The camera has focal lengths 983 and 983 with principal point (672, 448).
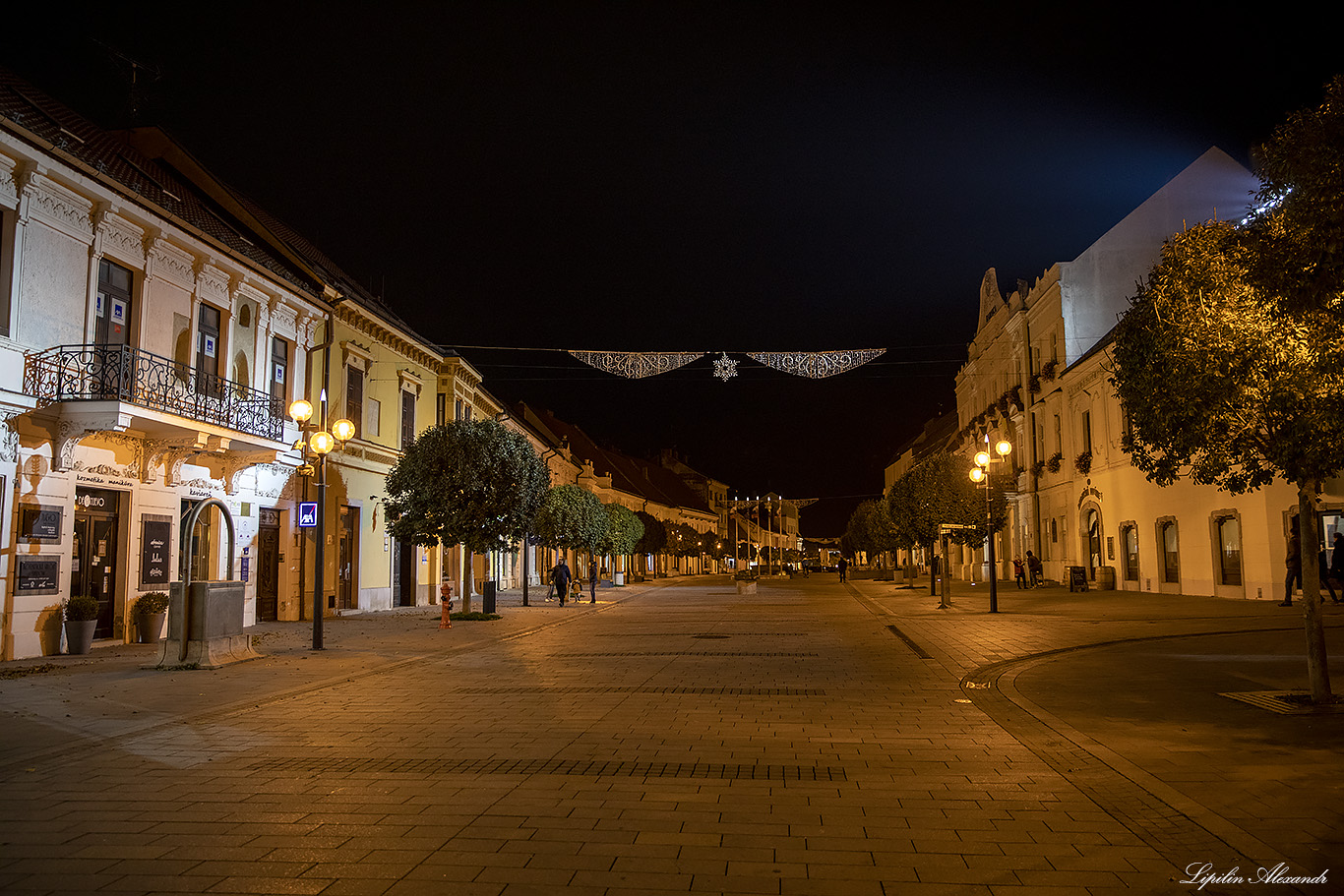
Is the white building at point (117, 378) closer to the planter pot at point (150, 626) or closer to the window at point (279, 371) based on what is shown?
the window at point (279, 371)

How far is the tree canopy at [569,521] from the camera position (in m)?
38.1

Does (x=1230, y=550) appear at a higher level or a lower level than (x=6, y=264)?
lower

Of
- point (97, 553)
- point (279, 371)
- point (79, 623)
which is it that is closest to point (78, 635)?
point (79, 623)

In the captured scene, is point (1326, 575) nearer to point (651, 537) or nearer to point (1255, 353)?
point (1255, 353)

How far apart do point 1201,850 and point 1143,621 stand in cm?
1707

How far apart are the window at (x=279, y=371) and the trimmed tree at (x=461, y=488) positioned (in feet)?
11.9

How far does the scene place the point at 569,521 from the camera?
3841 cm

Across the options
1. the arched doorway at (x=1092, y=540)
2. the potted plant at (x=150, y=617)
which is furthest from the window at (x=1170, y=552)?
the potted plant at (x=150, y=617)

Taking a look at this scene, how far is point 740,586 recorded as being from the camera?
145 ft

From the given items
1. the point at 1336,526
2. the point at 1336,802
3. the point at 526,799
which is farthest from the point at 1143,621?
the point at 526,799

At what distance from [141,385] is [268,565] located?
27.9 feet

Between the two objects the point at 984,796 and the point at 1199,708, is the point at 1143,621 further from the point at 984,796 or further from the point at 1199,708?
the point at 984,796

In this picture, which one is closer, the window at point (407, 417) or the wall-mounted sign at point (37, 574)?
the wall-mounted sign at point (37, 574)

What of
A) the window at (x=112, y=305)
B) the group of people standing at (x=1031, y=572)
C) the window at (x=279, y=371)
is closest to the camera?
the window at (x=112, y=305)
